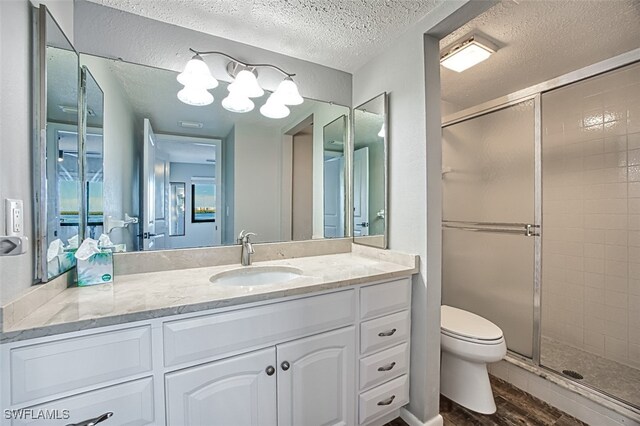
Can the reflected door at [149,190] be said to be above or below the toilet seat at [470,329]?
above

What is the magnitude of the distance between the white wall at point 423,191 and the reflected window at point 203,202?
3.54ft

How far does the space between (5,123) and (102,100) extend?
0.62 metres

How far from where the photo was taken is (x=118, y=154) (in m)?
1.34

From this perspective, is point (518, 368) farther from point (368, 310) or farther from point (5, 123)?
point (5, 123)

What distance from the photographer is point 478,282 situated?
240 centimetres

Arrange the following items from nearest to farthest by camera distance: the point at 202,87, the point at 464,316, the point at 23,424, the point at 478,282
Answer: the point at 23,424, the point at 202,87, the point at 464,316, the point at 478,282

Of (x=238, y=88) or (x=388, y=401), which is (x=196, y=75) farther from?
(x=388, y=401)

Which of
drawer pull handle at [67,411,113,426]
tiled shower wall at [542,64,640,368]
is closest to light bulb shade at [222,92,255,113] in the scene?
drawer pull handle at [67,411,113,426]

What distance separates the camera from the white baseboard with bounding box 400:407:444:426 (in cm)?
143

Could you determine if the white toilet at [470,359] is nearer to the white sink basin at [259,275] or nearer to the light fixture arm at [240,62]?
the white sink basin at [259,275]

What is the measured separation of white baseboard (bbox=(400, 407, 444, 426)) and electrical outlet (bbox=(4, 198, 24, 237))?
1.83 m

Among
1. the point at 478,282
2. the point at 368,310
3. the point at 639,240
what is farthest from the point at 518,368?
the point at 368,310

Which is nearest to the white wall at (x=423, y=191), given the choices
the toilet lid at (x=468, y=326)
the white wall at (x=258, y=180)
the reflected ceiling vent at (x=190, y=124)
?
the toilet lid at (x=468, y=326)

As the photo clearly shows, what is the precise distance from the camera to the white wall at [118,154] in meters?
1.29
